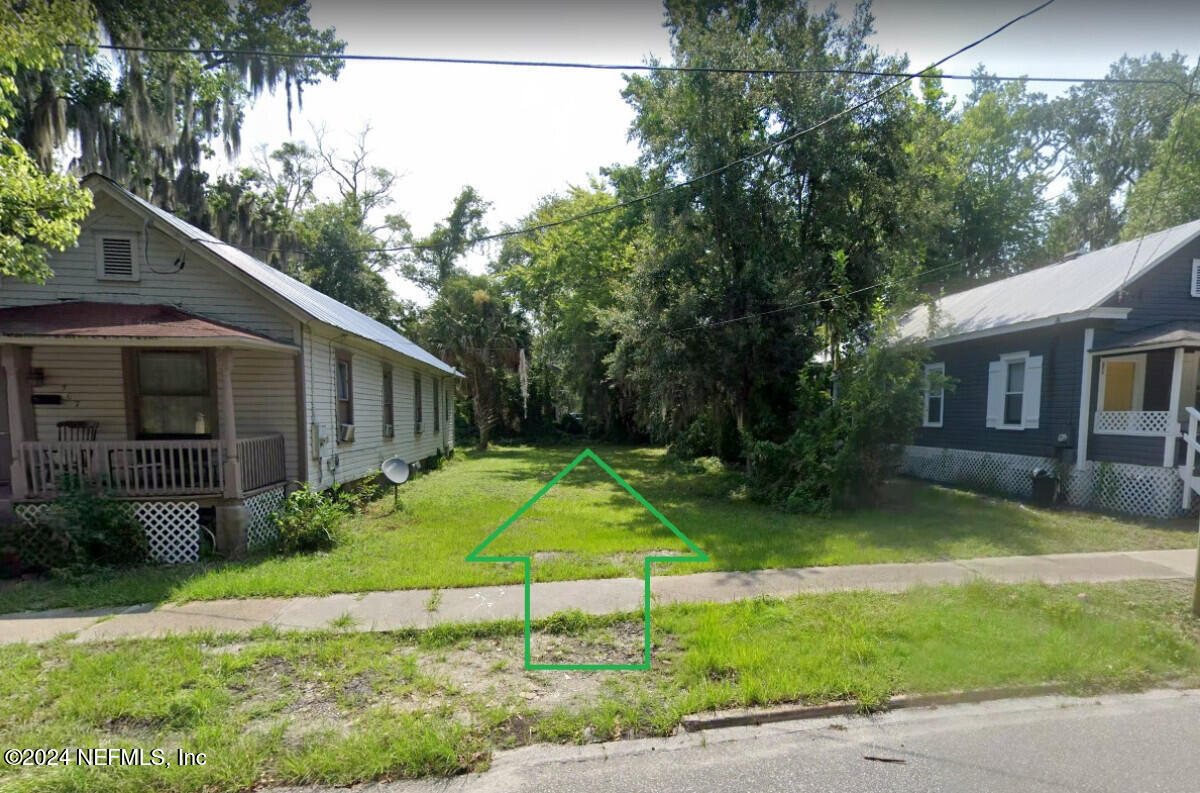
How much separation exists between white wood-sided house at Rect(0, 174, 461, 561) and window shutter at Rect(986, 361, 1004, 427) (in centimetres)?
1414

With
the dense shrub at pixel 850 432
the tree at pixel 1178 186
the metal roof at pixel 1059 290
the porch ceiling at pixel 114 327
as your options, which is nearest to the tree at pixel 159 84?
the porch ceiling at pixel 114 327

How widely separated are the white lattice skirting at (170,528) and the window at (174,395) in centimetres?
169

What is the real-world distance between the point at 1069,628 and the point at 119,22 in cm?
1941

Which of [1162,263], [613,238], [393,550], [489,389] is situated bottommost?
[393,550]

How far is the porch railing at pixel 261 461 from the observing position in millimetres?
7574

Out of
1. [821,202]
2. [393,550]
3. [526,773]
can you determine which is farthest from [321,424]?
[821,202]

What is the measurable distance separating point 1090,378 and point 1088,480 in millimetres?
1993

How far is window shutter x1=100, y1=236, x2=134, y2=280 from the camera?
806 cm

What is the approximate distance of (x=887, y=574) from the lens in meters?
6.09

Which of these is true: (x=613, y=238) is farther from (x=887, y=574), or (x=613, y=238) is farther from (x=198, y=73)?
(x=887, y=574)

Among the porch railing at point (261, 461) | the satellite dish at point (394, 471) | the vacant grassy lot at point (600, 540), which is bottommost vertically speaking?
the vacant grassy lot at point (600, 540)

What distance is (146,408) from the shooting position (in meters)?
8.40

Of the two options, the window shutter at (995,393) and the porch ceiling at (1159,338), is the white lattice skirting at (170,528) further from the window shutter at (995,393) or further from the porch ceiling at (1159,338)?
the window shutter at (995,393)

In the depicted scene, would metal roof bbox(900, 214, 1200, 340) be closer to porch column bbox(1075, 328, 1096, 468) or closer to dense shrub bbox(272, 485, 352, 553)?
porch column bbox(1075, 328, 1096, 468)
